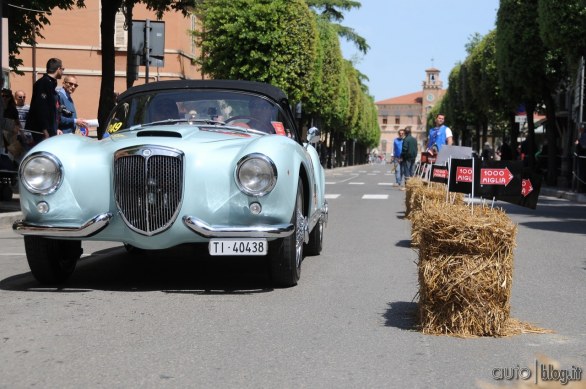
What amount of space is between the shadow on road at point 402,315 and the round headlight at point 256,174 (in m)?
1.30

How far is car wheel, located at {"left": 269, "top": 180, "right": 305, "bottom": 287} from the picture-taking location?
769cm

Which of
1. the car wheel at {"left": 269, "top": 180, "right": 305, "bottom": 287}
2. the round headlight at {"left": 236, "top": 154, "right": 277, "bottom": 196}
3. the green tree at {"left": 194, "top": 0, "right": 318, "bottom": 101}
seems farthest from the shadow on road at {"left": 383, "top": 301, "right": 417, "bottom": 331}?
the green tree at {"left": 194, "top": 0, "right": 318, "bottom": 101}

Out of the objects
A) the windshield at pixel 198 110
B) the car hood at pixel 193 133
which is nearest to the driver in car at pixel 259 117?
the windshield at pixel 198 110

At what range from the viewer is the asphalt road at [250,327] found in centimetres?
505

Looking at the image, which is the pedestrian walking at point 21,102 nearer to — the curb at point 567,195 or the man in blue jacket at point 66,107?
the man in blue jacket at point 66,107

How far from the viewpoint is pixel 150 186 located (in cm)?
737

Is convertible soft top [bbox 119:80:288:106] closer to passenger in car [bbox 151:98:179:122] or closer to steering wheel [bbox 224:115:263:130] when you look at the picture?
passenger in car [bbox 151:98:179:122]

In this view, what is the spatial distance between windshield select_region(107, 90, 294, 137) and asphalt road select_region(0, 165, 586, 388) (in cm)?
137

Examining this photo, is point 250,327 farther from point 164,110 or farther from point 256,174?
point 164,110

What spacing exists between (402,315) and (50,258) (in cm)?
290

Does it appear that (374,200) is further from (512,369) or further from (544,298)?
(512,369)

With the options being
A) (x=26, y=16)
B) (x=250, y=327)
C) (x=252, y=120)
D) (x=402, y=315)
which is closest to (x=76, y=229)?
(x=250, y=327)

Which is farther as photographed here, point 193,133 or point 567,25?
point 567,25

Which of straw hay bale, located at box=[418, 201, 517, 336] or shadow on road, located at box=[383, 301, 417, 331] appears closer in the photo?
straw hay bale, located at box=[418, 201, 517, 336]
